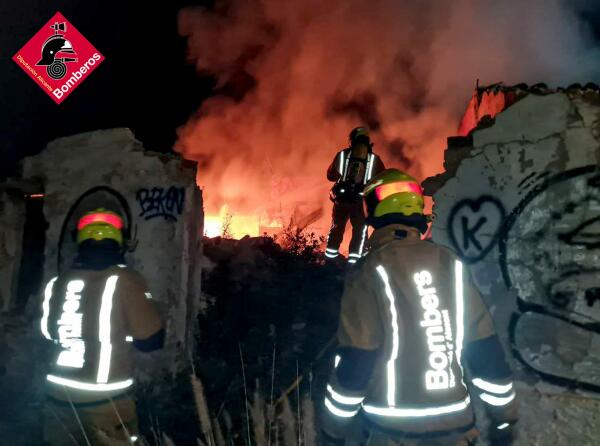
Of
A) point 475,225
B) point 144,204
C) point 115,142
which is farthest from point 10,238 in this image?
point 475,225

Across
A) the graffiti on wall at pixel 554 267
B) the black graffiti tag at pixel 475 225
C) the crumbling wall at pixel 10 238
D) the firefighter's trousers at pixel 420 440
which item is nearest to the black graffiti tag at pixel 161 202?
the crumbling wall at pixel 10 238

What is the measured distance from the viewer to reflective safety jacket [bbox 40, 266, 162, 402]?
2953 millimetres

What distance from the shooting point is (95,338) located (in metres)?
2.97

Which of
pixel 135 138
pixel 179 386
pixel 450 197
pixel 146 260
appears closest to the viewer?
pixel 450 197

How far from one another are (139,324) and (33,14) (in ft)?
31.5

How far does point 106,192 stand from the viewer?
5.90m

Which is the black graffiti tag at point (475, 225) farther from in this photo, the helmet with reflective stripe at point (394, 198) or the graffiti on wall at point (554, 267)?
the helmet with reflective stripe at point (394, 198)

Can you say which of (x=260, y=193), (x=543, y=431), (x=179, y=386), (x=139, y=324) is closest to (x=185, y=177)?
(x=179, y=386)

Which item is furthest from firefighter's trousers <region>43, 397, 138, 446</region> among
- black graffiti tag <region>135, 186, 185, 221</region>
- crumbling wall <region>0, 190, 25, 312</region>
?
crumbling wall <region>0, 190, 25, 312</region>

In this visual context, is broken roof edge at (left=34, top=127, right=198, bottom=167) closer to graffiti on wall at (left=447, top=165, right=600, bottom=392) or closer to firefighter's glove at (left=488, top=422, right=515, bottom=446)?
graffiti on wall at (left=447, top=165, right=600, bottom=392)

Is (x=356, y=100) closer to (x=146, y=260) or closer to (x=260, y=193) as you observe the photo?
(x=260, y=193)

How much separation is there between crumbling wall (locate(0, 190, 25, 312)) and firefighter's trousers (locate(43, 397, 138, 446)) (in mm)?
4475

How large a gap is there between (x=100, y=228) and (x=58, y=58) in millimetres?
9247

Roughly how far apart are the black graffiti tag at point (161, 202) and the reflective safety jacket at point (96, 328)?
2390mm
